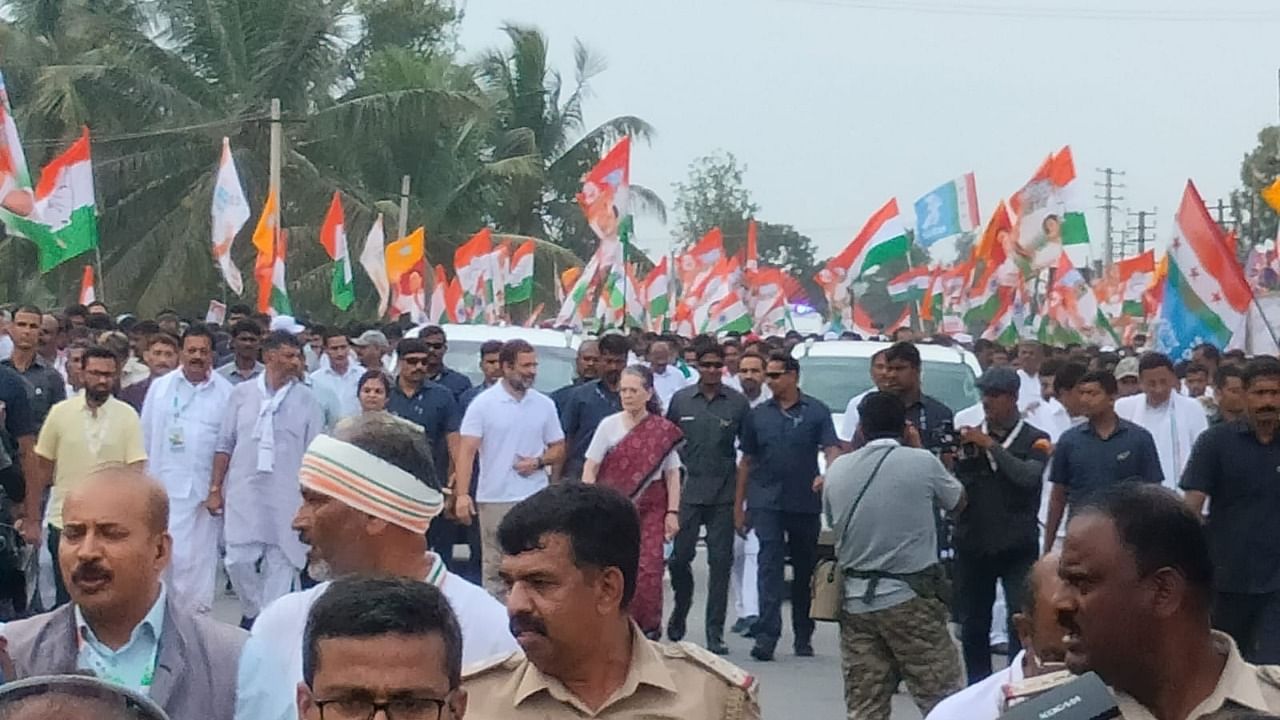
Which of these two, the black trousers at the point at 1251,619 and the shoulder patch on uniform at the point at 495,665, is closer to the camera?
the shoulder patch on uniform at the point at 495,665

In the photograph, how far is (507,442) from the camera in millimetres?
12430

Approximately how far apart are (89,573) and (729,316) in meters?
35.5

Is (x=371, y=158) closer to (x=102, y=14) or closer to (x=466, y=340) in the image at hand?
(x=102, y=14)

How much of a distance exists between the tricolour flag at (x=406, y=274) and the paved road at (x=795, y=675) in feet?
54.6

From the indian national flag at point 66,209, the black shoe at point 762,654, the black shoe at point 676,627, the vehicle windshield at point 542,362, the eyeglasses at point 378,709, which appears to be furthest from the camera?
the indian national flag at point 66,209

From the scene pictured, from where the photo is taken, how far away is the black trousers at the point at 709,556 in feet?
41.1

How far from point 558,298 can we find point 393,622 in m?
41.7

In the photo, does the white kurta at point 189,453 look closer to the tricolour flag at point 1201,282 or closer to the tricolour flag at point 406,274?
the tricolour flag at point 1201,282

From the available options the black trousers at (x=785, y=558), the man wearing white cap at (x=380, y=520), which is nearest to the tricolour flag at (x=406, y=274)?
the black trousers at (x=785, y=558)

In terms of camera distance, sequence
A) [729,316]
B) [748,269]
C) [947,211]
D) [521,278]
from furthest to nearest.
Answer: [748,269] → [729,316] → [521,278] → [947,211]

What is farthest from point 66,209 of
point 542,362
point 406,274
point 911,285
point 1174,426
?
point 911,285

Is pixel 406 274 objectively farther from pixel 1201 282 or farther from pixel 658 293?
pixel 1201 282

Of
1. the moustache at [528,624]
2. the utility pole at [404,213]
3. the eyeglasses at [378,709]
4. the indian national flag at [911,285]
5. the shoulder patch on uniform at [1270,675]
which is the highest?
the utility pole at [404,213]

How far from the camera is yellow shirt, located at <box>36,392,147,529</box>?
1061cm
